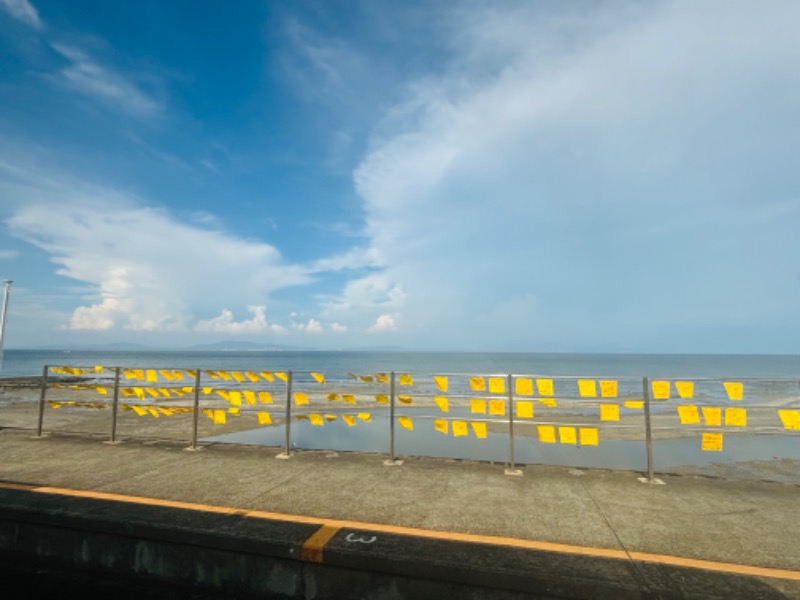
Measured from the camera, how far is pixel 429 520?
4.46 metres

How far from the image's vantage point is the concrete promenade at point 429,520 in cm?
303

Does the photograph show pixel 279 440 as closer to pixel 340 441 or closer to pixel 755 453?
pixel 340 441

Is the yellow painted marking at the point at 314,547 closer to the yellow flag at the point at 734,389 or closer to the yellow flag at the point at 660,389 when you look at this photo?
the yellow flag at the point at 660,389

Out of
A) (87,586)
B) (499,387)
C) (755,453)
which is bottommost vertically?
(755,453)

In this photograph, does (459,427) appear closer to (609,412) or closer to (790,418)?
(609,412)

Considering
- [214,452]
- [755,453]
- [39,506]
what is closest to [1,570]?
[39,506]

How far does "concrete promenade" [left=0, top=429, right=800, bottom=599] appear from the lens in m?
3.03

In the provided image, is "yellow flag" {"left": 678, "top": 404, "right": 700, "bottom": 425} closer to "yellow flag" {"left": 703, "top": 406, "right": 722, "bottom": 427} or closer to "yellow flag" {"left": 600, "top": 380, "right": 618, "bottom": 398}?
"yellow flag" {"left": 703, "top": 406, "right": 722, "bottom": 427}

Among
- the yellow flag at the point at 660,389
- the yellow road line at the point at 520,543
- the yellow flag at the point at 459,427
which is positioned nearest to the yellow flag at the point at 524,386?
the yellow flag at the point at 459,427

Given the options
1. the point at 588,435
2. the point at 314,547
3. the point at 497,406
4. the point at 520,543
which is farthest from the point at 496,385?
the point at 314,547

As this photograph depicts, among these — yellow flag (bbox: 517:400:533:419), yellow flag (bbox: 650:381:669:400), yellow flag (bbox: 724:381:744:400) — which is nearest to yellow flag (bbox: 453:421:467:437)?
yellow flag (bbox: 517:400:533:419)

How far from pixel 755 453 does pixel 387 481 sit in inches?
477

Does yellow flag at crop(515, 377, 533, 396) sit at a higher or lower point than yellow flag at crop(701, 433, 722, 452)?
higher

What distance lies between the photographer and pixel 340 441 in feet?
41.1
